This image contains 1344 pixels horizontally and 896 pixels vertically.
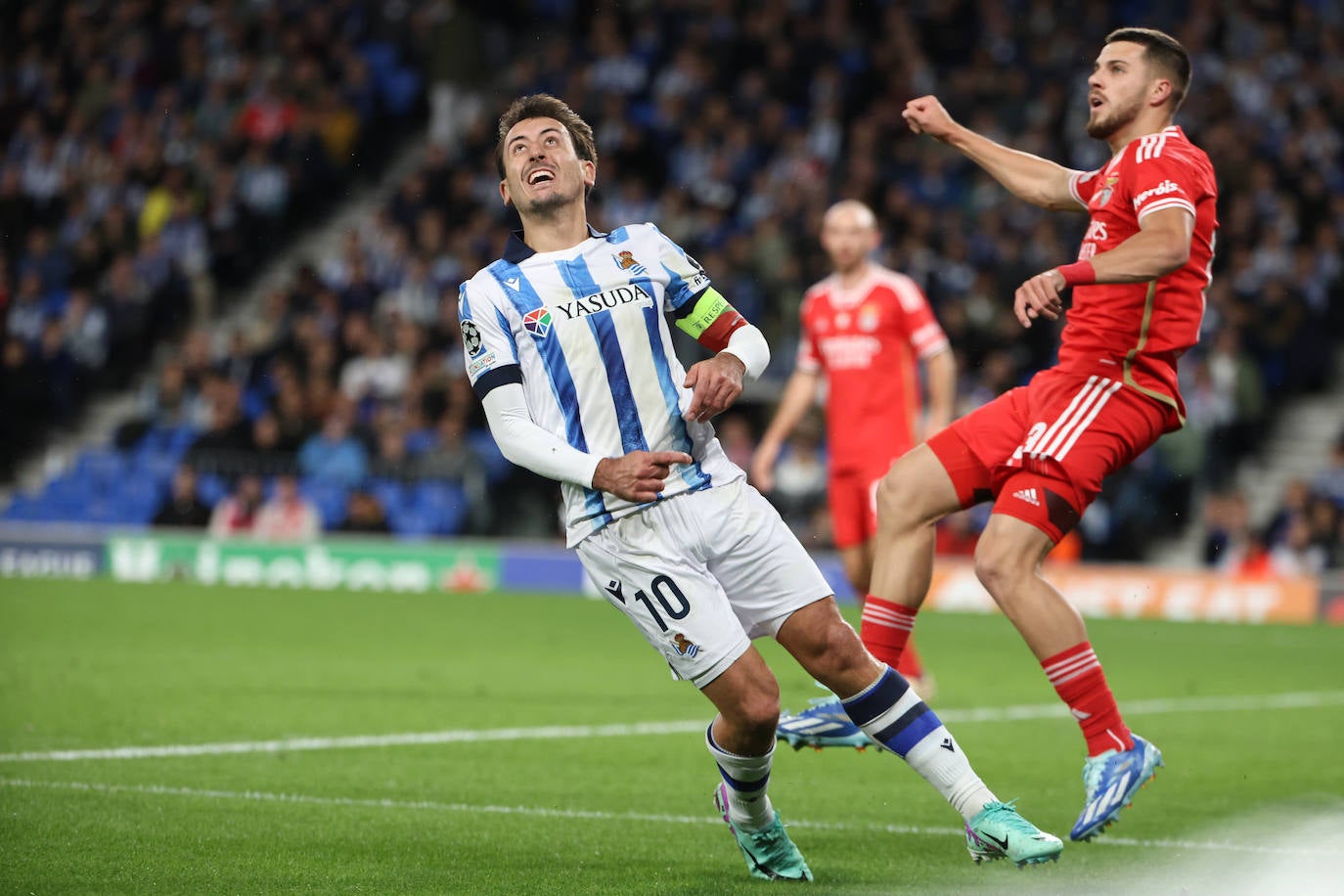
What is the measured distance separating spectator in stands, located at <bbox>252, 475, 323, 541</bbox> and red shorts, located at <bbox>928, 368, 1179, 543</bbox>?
14.6m

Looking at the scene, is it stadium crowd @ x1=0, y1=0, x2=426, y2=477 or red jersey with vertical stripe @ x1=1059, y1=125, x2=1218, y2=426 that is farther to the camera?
stadium crowd @ x1=0, y1=0, x2=426, y2=477

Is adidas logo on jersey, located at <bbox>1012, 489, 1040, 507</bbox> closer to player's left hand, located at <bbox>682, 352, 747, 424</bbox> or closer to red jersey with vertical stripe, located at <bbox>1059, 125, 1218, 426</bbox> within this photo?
red jersey with vertical stripe, located at <bbox>1059, 125, 1218, 426</bbox>

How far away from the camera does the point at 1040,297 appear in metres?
5.34

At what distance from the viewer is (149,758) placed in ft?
24.6

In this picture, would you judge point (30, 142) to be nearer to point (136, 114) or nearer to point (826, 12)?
point (136, 114)

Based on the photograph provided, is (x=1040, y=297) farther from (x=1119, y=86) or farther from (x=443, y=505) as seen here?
(x=443, y=505)

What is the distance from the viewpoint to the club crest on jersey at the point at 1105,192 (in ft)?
19.9

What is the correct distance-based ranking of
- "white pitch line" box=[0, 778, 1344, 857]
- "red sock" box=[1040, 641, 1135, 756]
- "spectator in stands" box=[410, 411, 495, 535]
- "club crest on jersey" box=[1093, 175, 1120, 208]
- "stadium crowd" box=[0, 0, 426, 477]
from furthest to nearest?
1. "stadium crowd" box=[0, 0, 426, 477]
2. "spectator in stands" box=[410, 411, 495, 535]
3. "white pitch line" box=[0, 778, 1344, 857]
4. "club crest on jersey" box=[1093, 175, 1120, 208]
5. "red sock" box=[1040, 641, 1135, 756]

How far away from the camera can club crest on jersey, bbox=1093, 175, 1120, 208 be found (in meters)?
6.07

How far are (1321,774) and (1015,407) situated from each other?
2.78 metres

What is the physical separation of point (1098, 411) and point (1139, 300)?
1.26 feet

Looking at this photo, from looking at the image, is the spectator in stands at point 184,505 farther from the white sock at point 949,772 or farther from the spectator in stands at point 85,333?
the white sock at point 949,772

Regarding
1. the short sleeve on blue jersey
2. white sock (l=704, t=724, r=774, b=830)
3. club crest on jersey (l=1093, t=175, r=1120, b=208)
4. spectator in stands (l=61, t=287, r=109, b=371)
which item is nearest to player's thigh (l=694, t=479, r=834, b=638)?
white sock (l=704, t=724, r=774, b=830)

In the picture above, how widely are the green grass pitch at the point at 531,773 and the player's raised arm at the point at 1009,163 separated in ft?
7.31
